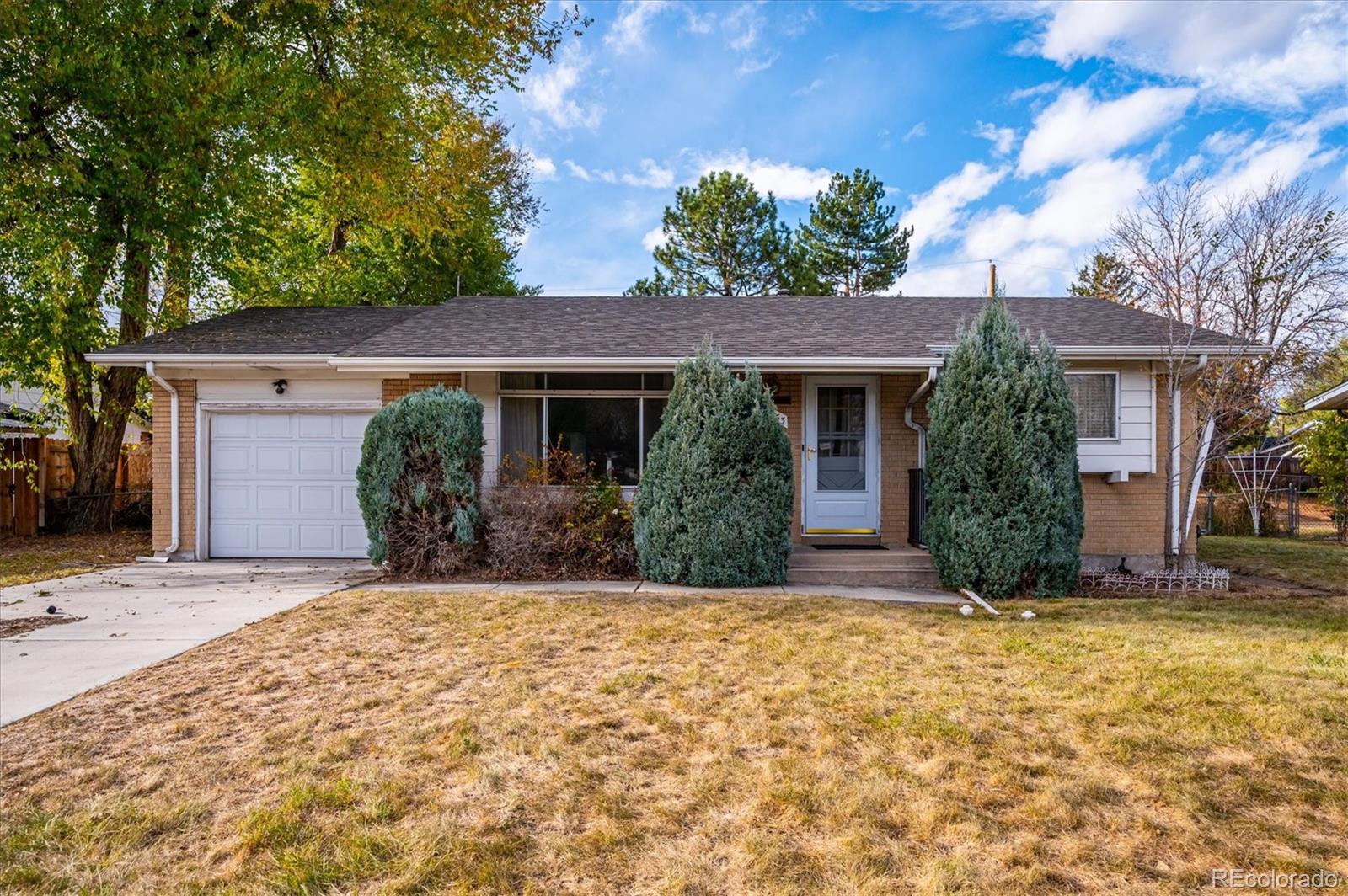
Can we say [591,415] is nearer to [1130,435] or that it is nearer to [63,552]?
[1130,435]

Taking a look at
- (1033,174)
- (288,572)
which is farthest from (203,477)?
(1033,174)

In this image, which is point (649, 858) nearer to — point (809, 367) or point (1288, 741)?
point (1288, 741)

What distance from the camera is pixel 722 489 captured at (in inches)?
297

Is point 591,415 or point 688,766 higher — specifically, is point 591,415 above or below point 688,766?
above

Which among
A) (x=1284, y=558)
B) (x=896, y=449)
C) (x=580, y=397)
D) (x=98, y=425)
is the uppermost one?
(x=580, y=397)

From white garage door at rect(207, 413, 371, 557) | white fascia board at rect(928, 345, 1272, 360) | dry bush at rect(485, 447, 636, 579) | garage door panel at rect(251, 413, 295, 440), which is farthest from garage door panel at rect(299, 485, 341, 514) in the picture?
white fascia board at rect(928, 345, 1272, 360)

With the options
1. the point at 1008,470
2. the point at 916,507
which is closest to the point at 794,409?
the point at 916,507

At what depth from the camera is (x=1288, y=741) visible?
3.44 metres

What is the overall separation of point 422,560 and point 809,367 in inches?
201

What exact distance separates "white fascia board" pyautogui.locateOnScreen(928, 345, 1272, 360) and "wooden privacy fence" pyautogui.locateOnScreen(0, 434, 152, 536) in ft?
49.1

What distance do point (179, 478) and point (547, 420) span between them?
5099 mm

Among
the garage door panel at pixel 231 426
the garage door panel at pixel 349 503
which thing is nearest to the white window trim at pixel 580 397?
the garage door panel at pixel 349 503

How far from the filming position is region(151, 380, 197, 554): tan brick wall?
957 cm

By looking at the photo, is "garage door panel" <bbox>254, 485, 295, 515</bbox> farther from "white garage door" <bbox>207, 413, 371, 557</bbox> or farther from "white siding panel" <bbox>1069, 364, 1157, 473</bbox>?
"white siding panel" <bbox>1069, 364, 1157, 473</bbox>
